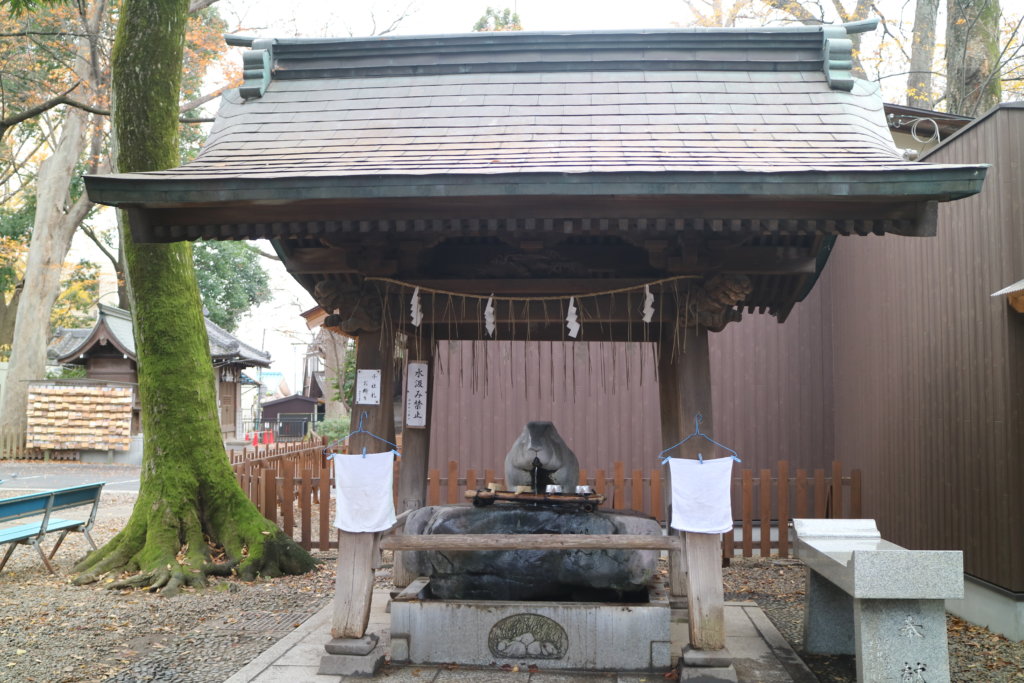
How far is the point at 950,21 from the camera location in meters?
13.8

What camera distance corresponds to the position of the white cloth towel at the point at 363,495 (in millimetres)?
5527

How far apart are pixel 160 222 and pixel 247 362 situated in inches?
1122

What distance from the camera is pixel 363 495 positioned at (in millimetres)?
5535

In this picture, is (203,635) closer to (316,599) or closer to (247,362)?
(316,599)

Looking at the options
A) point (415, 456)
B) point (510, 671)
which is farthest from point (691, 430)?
point (415, 456)

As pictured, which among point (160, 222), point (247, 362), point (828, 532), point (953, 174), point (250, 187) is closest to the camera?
point (953, 174)

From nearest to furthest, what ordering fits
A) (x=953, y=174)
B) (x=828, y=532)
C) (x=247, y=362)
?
(x=953, y=174)
(x=828, y=532)
(x=247, y=362)

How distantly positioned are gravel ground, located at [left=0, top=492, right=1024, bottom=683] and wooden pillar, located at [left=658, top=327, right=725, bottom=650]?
905mm

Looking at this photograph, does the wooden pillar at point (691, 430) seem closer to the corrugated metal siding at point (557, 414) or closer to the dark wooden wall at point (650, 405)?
the dark wooden wall at point (650, 405)

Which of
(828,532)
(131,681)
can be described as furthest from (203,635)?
(828,532)

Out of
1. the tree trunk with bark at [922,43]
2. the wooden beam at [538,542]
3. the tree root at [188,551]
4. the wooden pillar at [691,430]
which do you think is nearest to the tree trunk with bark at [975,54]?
the tree trunk with bark at [922,43]

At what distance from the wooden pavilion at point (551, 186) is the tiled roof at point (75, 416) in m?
19.0

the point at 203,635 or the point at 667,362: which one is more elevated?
the point at 667,362

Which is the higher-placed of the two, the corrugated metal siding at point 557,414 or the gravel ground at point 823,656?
the corrugated metal siding at point 557,414
